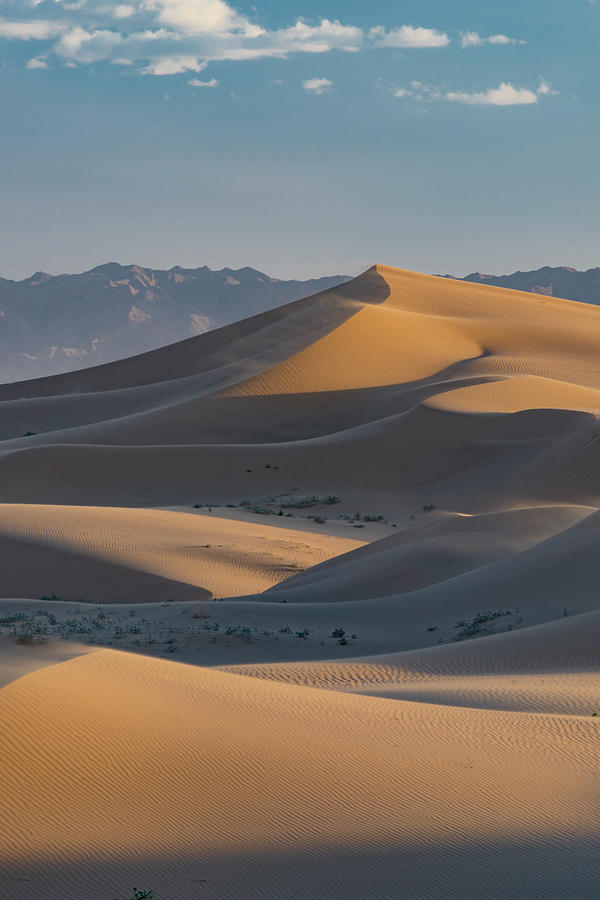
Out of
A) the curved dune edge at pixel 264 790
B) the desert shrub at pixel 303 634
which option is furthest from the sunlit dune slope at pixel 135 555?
the curved dune edge at pixel 264 790

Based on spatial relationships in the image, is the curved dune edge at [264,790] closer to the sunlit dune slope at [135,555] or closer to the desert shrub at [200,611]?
the desert shrub at [200,611]

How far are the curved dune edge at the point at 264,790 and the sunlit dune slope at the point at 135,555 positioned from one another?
968 centimetres

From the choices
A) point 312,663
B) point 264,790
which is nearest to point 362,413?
point 312,663

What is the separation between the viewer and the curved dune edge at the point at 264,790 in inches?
189

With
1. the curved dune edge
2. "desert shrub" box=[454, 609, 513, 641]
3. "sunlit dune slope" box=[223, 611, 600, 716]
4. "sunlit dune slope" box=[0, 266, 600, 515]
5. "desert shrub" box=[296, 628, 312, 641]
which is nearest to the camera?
the curved dune edge

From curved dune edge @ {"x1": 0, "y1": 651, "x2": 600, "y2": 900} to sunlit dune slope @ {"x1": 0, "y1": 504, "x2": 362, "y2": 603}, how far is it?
968 cm

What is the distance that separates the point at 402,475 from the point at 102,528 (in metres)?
11.1

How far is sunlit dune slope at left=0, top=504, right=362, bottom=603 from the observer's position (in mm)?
16797

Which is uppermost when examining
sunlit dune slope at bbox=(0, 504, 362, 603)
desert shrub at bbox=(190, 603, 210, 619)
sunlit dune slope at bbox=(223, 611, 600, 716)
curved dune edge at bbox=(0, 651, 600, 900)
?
curved dune edge at bbox=(0, 651, 600, 900)

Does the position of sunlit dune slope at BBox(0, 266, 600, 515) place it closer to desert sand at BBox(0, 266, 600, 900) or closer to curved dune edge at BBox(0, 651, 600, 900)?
desert sand at BBox(0, 266, 600, 900)

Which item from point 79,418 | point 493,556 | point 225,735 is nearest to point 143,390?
point 79,418

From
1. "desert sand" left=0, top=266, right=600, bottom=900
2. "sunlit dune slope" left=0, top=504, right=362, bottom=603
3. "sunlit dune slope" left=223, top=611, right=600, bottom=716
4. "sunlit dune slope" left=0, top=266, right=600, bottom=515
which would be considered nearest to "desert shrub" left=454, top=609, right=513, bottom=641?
"desert sand" left=0, top=266, right=600, bottom=900

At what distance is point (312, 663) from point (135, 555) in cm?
822

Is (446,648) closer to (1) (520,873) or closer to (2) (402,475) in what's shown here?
(1) (520,873)
